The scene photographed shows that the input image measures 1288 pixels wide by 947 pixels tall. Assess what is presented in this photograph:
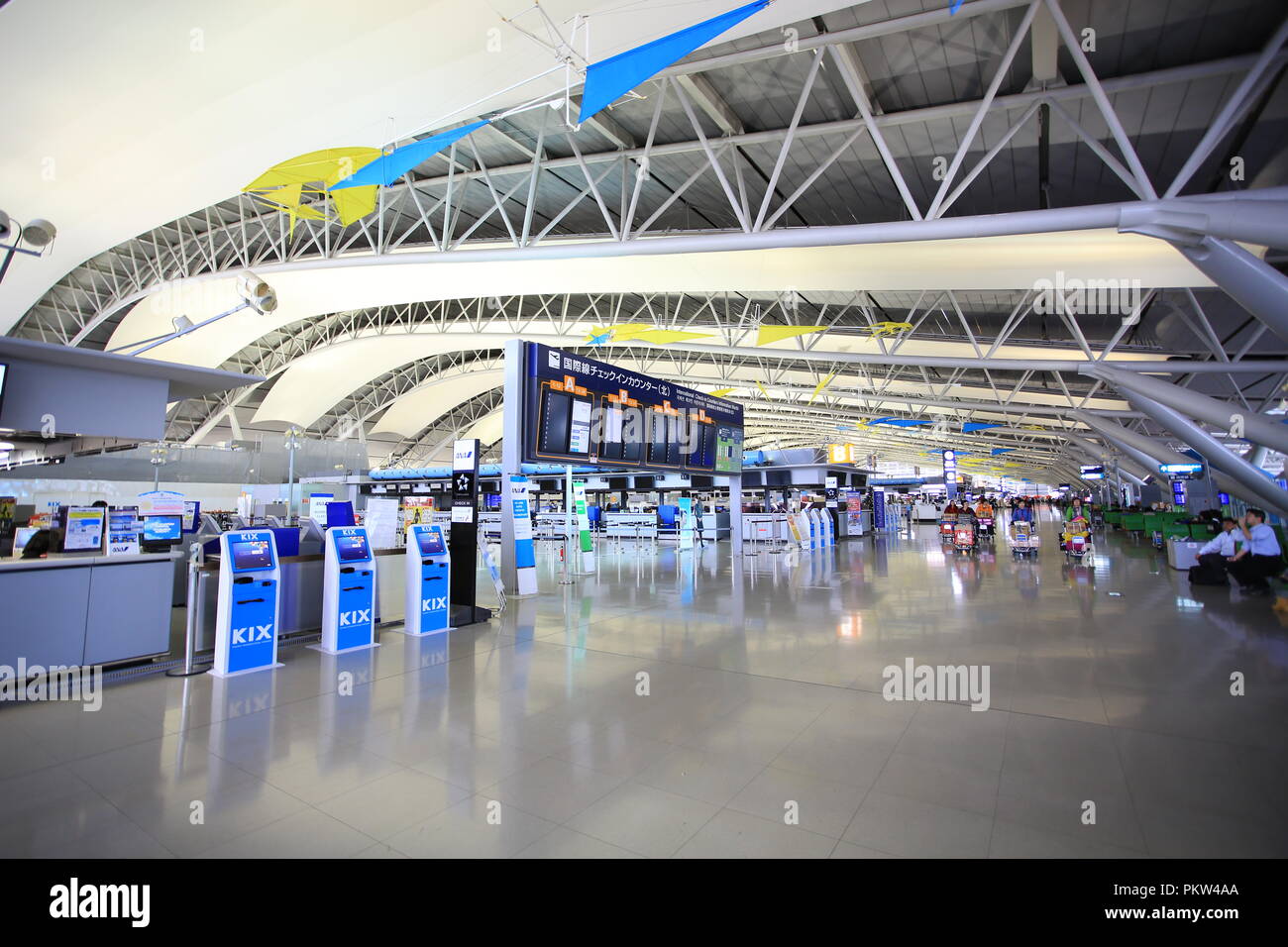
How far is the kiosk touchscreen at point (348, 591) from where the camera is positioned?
18.6ft

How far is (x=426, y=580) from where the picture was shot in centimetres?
651

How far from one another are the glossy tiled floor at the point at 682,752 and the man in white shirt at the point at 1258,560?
343 centimetres

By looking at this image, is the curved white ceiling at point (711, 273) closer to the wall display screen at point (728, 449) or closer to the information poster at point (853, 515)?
the wall display screen at point (728, 449)

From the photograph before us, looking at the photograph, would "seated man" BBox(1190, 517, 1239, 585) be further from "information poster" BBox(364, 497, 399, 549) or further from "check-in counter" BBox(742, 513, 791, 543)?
"information poster" BBox(364, 497, 399, 549)

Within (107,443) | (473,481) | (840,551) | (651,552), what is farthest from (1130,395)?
(107,443)

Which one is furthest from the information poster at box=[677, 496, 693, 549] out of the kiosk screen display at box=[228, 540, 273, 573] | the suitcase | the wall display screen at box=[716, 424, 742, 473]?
the kiosk screen display at box=[228, 540, 273, 573]

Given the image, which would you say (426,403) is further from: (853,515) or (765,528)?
(853,515)

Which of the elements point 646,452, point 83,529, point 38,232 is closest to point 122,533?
point 83,529

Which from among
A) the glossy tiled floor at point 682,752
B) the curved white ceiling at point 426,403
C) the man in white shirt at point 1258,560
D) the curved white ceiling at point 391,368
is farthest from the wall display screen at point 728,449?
the curved white ceiling at point 426,403

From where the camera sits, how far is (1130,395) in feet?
41.2

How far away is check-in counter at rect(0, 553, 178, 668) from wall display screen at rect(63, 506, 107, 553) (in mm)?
231

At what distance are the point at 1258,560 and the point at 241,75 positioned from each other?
1553 centimetres

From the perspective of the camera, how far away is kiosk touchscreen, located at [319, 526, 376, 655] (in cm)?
568

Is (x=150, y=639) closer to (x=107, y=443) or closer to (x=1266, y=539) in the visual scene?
(x=107, y=443)
